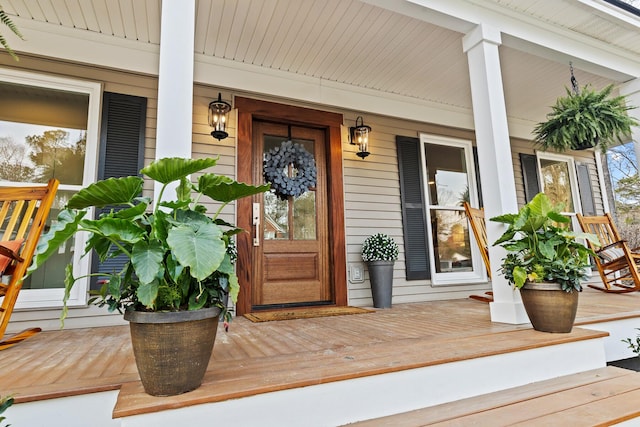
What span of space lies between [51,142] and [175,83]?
6.35 feet

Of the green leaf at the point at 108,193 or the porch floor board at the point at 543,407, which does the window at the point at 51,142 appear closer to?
the green leaf at the point at 108,193

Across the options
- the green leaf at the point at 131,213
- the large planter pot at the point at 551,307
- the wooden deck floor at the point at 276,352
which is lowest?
the wooden deck floor at the point at 276,352

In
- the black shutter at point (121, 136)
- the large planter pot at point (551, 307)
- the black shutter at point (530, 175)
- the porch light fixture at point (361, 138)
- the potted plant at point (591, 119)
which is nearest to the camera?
the large planter pot at point (551, 307)

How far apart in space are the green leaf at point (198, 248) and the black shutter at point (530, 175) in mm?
5123

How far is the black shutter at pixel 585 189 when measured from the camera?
5531mm

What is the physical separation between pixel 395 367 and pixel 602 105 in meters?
2.95

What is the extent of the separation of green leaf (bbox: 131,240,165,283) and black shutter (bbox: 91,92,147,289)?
2.12 meters

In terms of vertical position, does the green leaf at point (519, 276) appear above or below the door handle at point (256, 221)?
below

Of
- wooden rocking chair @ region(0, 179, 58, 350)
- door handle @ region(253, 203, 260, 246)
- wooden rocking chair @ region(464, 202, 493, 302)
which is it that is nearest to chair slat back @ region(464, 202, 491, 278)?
wooden rocking chair @ region(464, 202, 493, 302)

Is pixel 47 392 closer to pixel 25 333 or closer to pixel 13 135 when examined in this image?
pixel 25 333

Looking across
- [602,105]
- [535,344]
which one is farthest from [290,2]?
[535,344]

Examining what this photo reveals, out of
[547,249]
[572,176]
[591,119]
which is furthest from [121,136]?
[572,176]

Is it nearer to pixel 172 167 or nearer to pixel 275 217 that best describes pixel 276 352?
pixel 172 167

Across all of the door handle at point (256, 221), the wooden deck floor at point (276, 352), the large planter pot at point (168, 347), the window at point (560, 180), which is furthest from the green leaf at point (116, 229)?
the window at point (560, 180)
